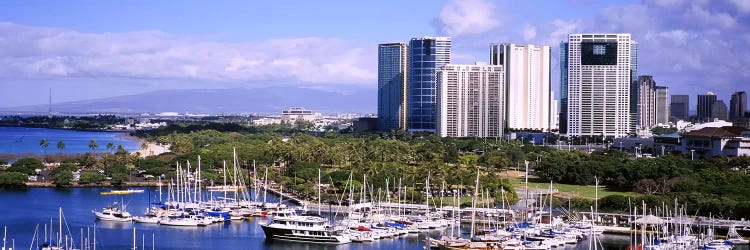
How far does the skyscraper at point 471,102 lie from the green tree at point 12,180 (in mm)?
68515

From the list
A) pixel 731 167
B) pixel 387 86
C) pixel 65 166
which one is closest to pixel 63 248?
pixel 65 166

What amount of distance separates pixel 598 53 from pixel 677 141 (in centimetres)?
3169

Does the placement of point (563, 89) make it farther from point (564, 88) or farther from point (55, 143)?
point (55, 143)

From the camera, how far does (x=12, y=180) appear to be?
62.3 meters

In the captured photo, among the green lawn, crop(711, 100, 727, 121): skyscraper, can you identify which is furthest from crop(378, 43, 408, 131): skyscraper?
crop(711, 100, 727, 121): skyscraper

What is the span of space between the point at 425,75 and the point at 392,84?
37.8 feet

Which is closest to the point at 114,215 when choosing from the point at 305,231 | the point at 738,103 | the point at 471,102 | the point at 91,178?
the point at 305,231

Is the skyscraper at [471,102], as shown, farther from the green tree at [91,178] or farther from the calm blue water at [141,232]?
the calm blue water at [141,232]

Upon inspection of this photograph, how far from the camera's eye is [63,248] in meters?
35.2

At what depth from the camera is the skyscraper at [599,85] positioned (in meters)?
124

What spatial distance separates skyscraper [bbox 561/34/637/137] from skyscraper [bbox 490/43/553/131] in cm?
1316

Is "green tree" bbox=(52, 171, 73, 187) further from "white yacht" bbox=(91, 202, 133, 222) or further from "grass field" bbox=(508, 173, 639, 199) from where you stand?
"grass field" bbox=(508, 173, 639, 199)

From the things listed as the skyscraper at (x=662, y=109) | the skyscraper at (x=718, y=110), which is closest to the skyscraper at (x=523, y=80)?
the skyscraper at (x=662, y=109)

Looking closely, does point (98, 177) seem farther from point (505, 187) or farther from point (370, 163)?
point (505, 187)
